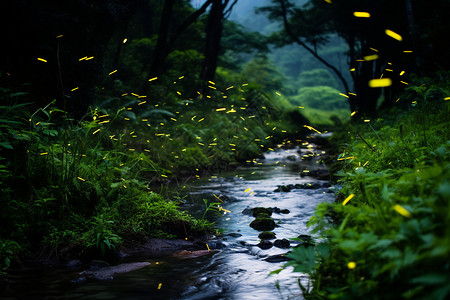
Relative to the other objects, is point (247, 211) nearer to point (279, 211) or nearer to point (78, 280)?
point (279, 211)

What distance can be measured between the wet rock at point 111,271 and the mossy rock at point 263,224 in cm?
178

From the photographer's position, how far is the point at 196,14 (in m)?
13.5

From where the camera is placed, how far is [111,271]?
11.3 ft

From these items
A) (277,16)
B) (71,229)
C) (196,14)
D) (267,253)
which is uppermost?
(277,16)

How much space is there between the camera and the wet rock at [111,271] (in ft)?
10.9

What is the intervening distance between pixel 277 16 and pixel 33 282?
19714 mm

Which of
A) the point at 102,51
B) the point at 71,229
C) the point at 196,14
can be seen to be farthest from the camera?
the point at 196,14

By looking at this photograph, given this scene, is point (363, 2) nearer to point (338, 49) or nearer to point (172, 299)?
point (172, 299)

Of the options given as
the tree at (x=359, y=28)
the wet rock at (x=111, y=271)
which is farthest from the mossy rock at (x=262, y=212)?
the tree at (x=359, y=28)

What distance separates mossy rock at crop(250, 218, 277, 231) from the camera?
4.94 metres

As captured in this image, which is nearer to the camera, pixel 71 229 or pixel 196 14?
pixel 71 229

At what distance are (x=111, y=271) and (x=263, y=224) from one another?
225 centimetres

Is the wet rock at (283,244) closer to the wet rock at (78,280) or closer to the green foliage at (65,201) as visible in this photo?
the green foliage at (65,201)

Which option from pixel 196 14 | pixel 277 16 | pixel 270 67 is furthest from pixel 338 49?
pixel 196 14
